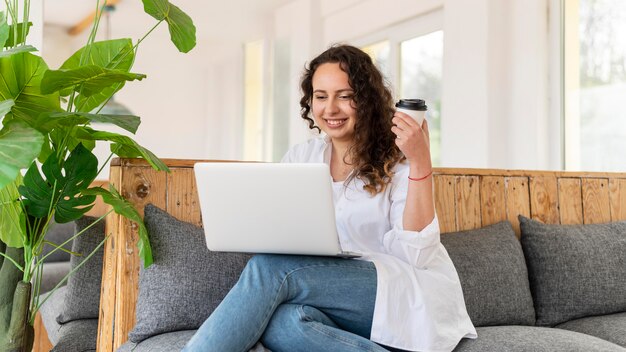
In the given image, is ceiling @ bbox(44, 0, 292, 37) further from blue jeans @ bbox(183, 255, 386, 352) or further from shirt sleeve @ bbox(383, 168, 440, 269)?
blue jeans @ bbox(183, 255, 386, 352)

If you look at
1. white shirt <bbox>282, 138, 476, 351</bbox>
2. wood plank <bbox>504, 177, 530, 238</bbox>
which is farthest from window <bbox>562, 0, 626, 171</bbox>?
white shirt <bbox>282, 138, 476, 351</bbox>

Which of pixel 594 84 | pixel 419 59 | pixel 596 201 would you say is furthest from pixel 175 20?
pixel 419 59

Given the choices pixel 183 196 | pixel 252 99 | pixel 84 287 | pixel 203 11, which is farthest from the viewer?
pixel 252 99

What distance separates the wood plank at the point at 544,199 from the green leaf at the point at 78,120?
156 centimetres

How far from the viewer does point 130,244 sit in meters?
2.00

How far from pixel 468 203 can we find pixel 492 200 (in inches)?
4.4

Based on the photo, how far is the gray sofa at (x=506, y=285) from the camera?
72.9 inches

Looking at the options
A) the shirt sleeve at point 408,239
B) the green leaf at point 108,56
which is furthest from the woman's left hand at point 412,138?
the green leaf at point 108,56

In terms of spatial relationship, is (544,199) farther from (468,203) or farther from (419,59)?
(419,59)

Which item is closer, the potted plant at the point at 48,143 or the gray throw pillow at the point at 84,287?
the potted plant at the point at 48,143

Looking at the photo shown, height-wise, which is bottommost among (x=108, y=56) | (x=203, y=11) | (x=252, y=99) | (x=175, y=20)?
(x=108, y=56)

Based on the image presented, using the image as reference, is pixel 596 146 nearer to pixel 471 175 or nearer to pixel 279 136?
pixel 471 175

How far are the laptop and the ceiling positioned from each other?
5109mm

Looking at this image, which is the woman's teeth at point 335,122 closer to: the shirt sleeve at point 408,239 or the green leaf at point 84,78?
the shirt sleeve at point 408,239
